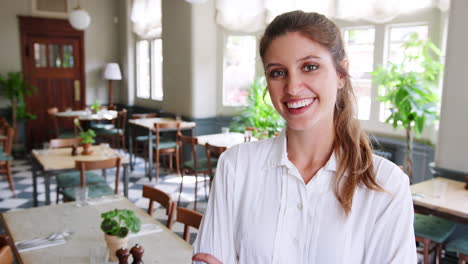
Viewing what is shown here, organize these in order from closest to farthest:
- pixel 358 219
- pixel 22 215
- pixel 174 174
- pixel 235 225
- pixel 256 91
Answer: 1. pixel 358 219
2. pixel 235 225
3. pixel 22 215
4. pixel 256 91
5. pixel 174 174

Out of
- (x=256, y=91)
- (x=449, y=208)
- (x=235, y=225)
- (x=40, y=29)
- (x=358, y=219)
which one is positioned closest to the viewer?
(x=358, y=219)

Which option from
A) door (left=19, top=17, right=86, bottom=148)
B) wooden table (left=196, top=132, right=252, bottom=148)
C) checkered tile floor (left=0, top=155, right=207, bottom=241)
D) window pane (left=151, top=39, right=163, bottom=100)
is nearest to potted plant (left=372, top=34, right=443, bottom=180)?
wooden table (left=196, top=132, right=252, bottom=148)

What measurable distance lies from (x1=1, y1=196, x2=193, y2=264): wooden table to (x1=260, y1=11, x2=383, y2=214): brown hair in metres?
1.10

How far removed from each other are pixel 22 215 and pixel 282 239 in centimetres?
208

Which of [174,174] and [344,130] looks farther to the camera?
[174,174]

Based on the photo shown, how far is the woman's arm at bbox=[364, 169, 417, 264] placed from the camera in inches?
39.5

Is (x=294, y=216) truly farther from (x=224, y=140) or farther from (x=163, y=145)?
(x=163, y=145)

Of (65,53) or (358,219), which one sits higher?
(65,53)

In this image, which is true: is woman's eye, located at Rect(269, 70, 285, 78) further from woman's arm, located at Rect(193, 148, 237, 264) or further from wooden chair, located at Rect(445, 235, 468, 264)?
wooden chair, located at Rect(445, 235, 468, 264)

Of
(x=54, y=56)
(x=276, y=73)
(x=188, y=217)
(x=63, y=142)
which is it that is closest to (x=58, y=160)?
(x=63, y=142)

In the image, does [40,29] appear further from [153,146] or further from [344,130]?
[344,130]

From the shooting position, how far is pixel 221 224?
1.15 m

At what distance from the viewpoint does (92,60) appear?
928 centimetres

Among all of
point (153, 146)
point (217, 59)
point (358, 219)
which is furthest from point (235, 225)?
point (217, 59)
